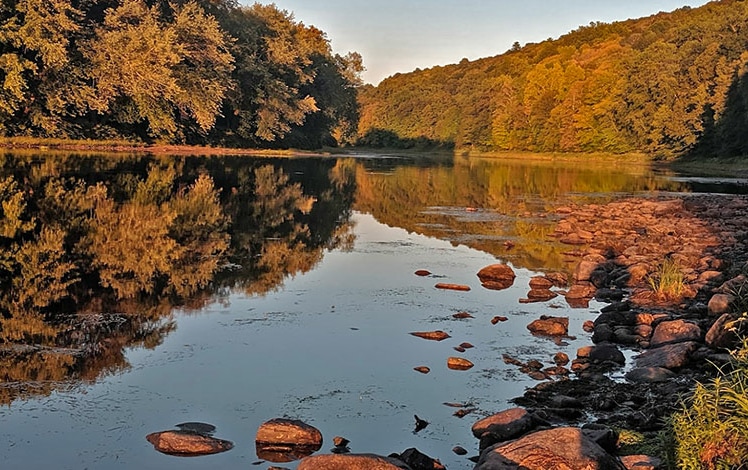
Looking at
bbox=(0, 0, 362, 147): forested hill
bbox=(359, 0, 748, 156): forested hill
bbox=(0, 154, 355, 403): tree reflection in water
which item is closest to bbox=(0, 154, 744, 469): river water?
bbox=(0, 154, 355, 403): tree reflection in water

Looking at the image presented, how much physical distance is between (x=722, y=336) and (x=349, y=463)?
182 inches

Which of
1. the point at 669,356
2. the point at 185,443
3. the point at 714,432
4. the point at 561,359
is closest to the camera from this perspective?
the point at 714,432

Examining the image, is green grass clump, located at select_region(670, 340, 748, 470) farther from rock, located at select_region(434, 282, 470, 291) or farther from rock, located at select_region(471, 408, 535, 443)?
rock, located at select_region(434, 282, 470, 291)

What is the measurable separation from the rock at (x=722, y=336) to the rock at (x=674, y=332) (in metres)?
0.28

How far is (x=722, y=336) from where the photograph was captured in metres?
7.16

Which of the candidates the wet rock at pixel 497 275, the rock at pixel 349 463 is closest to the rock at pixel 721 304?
the wet rock at pixel 497 275

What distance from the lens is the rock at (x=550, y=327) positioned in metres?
8.57

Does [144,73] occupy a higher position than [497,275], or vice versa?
[144,73]

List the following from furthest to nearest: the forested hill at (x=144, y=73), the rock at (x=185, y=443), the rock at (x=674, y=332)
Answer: the forested hill at (x=144, y=73) → the rock at (x=674, y=332) → the rock at (x=185, y=443)

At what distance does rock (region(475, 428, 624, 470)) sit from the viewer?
429cm

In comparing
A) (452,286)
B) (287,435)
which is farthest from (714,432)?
(452,286)

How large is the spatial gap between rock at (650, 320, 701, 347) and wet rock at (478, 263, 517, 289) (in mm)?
3722

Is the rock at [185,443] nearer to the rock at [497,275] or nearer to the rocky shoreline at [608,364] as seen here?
the rocky shoreline at [608,364]

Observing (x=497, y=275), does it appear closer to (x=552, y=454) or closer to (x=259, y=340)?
(x=259, y=340)
